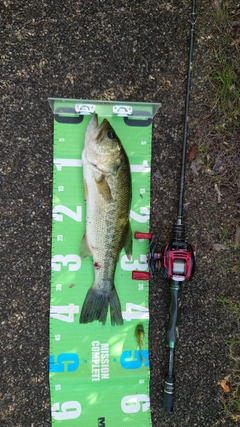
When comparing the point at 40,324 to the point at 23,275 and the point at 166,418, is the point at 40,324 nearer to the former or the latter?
the point at 23,275

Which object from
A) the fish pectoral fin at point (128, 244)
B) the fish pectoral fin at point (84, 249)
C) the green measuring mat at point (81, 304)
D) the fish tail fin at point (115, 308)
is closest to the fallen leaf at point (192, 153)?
the green measuring mat at point (81, 304)

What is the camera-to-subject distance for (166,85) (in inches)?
119

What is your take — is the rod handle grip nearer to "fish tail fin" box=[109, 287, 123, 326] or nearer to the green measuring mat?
the green measuring mat

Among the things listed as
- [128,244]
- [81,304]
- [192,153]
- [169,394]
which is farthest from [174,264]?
[169,394]

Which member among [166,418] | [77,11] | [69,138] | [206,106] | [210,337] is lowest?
[166,418]

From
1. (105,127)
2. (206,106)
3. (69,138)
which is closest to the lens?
(105,127)

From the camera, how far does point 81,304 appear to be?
292cm

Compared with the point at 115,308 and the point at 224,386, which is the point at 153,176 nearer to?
the point at 115,308

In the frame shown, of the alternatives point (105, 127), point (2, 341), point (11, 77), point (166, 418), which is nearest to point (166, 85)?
point (105, 127)

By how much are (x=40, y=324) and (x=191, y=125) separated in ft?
7.00

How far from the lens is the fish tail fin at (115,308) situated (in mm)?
2883

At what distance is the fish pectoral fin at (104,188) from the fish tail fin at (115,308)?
30.1 inches

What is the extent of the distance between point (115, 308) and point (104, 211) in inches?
32.5

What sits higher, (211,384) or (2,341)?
(2,341)
